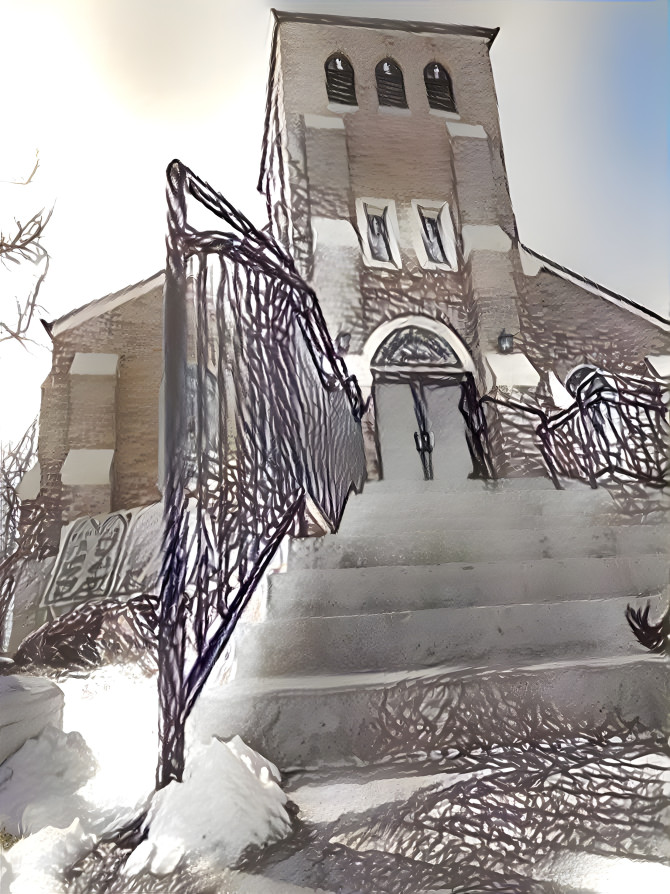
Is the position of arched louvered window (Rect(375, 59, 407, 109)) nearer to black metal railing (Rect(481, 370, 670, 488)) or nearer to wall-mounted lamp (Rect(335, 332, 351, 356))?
wall-mounted lamp (Rect(335, 332, 351, 356))

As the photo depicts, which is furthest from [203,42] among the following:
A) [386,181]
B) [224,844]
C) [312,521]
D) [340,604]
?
[224,844]

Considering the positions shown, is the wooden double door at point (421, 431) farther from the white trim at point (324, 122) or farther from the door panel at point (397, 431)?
the white trim at point (324, 122)

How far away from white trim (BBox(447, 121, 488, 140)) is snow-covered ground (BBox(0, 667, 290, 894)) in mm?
1238

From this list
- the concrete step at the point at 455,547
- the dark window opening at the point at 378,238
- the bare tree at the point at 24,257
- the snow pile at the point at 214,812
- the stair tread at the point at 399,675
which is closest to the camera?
the snow pile at the point at 214,812

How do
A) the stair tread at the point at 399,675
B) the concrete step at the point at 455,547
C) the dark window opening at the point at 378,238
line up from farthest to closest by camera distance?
1. the dark window opening at the point at 378,238
2. the concrete step at the point at 455,547
3. the stair tread at the point at 399,675

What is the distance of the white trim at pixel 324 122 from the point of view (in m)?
1.24

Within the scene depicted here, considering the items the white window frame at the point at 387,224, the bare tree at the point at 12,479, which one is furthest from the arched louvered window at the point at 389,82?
the bare tree at the point at 12,479

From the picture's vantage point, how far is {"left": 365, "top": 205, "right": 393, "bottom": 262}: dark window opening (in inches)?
47.4

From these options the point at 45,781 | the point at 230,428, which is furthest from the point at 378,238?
the point at 45,781

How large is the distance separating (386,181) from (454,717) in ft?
3.46

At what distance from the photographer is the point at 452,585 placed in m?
0.98

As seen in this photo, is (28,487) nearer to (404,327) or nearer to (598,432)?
(404,327)

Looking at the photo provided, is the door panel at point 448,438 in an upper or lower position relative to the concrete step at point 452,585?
upper

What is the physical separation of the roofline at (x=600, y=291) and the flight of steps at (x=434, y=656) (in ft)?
1.41
